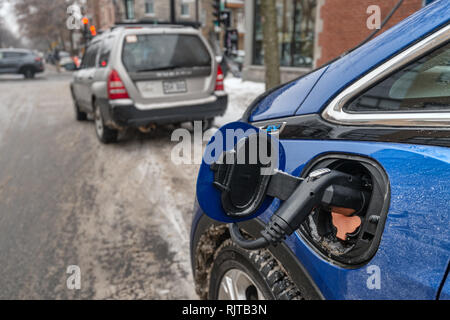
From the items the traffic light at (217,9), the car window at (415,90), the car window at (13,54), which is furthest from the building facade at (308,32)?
the car window at (13,54)

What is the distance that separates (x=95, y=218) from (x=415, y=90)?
340cm

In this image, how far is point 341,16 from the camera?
32.3 ft

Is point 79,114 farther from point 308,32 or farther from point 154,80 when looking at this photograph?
point 308,32

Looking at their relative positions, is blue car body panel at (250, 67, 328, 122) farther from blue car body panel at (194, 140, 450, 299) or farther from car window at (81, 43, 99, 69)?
car window at (81, 43, 99, 69)

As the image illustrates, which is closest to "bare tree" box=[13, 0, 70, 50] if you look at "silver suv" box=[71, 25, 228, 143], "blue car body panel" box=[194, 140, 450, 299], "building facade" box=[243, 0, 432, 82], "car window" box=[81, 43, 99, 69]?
"building facade" box=[243, 0, 432, 82]

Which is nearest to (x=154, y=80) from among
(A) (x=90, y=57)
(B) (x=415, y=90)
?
(A) (x=90, y=57)

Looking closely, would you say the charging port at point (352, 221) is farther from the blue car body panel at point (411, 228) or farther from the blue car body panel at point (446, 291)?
the blue car body panel at point (446, 291)

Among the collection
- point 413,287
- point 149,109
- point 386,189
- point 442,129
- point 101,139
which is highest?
point 442,129

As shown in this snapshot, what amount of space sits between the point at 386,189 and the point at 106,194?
3.93 meters

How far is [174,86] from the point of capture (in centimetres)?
634

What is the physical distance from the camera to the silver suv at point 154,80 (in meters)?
6.08

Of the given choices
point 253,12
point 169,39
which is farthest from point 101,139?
point 253,12

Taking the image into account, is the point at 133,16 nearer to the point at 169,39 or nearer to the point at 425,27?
the point at 169,39
